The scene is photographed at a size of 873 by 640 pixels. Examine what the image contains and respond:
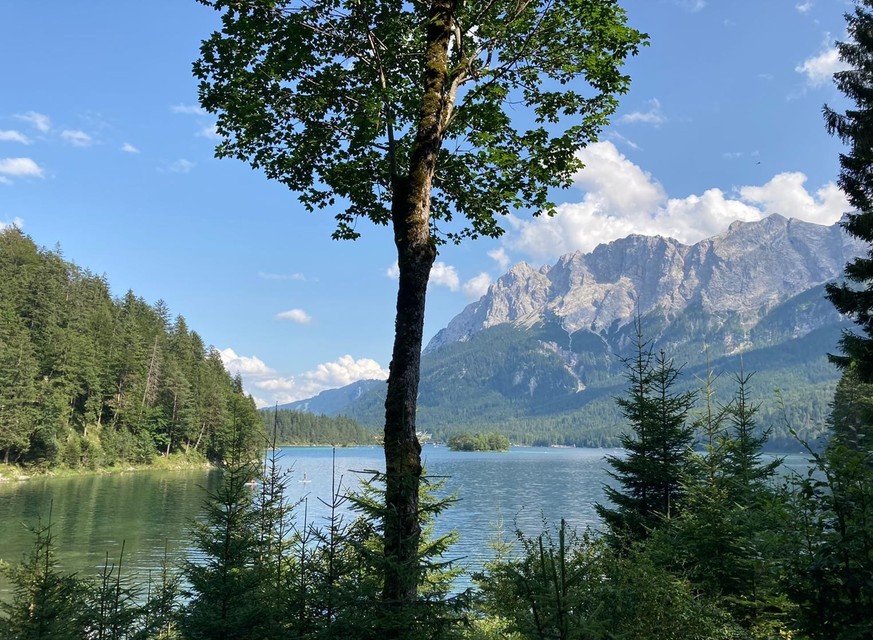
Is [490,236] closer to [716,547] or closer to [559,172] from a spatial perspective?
[559,172]

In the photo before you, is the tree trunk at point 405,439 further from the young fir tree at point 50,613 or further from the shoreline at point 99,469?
the shoreline at point 99,469

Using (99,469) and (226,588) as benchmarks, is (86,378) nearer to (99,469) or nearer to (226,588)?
(99,469)

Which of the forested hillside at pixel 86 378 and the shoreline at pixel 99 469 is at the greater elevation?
the forested hillside at pixel 86 378

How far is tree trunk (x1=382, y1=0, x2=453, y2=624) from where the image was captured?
5.22m

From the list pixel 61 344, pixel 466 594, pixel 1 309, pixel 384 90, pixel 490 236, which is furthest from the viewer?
pixel 61 344

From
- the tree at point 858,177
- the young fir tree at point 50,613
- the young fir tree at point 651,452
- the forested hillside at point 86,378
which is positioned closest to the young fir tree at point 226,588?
the young fir tree at point 50,613

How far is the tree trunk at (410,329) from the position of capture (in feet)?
17.1

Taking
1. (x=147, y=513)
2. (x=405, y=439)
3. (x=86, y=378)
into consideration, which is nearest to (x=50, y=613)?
(x=405, y=439)

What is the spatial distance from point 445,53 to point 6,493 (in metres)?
59.2

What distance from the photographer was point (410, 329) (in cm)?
614

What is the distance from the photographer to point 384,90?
6492mm

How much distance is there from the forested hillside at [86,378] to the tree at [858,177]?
50521 millimetres

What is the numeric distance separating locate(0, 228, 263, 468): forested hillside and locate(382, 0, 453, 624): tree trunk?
5261 centimetres

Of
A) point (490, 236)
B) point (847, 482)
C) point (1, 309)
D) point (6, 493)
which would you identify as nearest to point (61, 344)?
point (1, 309)
